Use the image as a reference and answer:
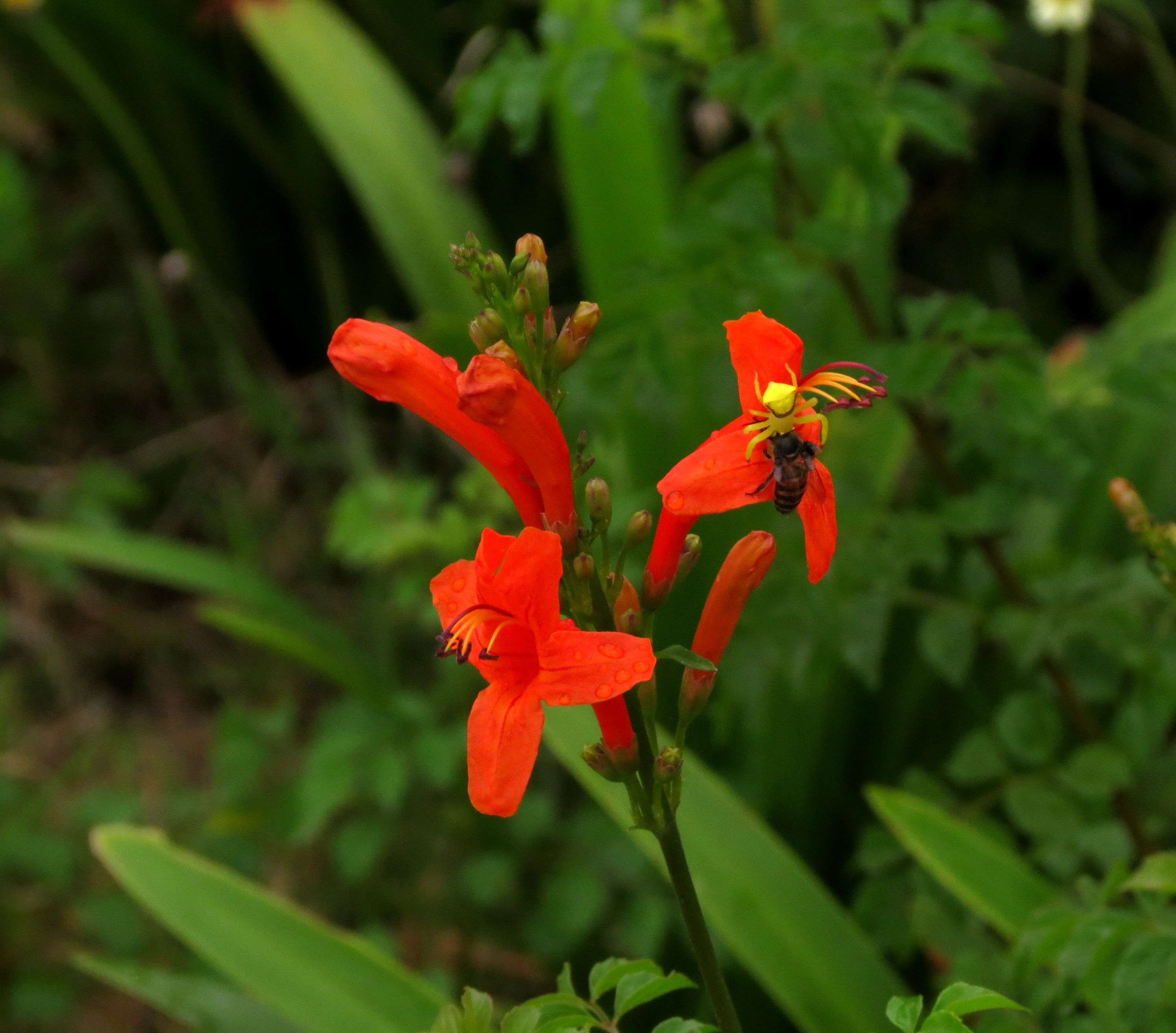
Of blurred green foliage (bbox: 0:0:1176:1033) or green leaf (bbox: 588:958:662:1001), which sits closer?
green leaf (bbox: 588:958:662:1001)

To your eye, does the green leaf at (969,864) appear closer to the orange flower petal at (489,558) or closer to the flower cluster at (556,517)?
the flower cluster at (556,517)

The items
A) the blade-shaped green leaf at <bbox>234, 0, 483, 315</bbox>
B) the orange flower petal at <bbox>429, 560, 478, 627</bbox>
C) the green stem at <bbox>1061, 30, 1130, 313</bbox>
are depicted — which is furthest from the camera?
the green stem at <bbox>1061, 30, 1130, 313</bbox>

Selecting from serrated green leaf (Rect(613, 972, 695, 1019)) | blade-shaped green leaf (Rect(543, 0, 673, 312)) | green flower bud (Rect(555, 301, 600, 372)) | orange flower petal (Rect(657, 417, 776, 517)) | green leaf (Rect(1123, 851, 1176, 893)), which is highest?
green flower bud (Rect(555, 301, 600, 372))

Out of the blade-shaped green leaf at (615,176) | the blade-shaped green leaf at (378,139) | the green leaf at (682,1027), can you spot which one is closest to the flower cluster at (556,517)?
the green leaf at (682,1027)

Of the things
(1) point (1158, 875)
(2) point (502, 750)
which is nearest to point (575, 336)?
(2) point (502, 750)

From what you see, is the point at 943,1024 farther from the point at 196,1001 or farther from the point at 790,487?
the point at 196,1001

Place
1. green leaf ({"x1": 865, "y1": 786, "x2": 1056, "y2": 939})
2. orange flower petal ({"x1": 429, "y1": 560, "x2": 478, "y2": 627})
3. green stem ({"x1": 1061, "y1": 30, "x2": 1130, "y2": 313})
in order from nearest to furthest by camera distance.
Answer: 1. orange flower petal ({"x1": 429, "y1": 560, "x2": 478, "y2": 627})
2. green leaf ({"x1": 865, "y1": 786, "x2": 1056, "y2": 939})
3. green stem ({"x1": 1061, "y1": 30, "x2": 1130, "y2": 313})

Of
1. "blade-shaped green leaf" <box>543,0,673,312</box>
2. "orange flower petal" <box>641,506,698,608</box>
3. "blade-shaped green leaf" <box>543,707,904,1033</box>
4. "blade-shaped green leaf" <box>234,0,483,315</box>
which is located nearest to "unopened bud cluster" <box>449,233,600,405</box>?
"orange flower petal" <box>641,506,698,608</box>

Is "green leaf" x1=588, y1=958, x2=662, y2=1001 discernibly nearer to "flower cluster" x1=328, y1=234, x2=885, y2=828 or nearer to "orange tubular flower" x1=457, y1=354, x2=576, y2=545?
"flower cluster" x1=328, y1=234, x2=885, y2=828
